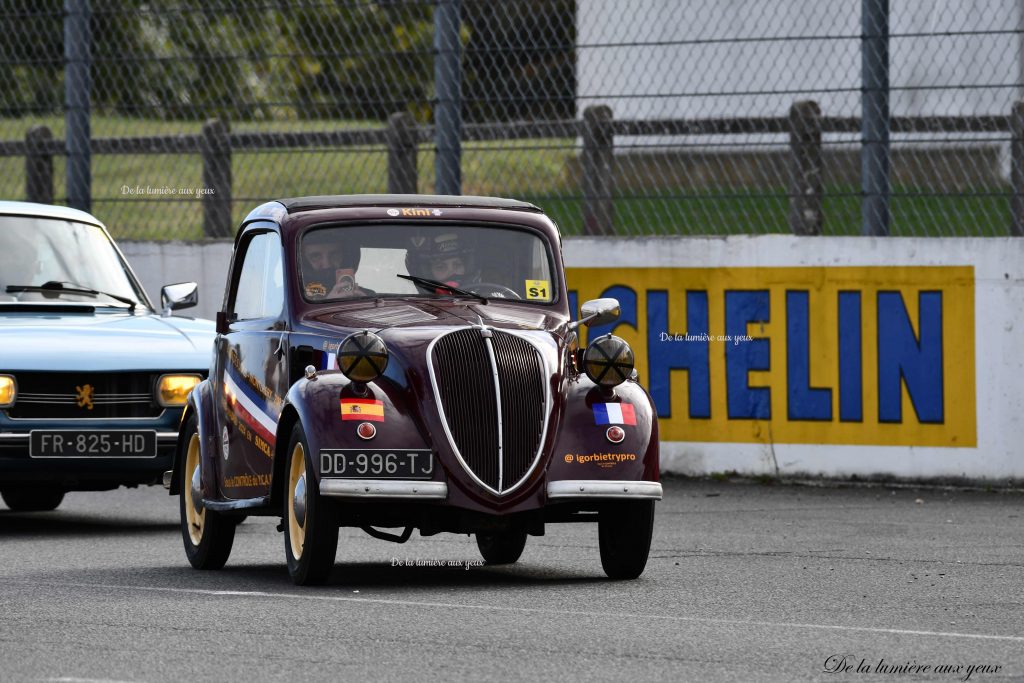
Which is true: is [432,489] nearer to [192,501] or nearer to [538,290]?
[538,290]

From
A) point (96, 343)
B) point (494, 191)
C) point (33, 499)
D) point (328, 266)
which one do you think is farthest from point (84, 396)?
point (494, 191)

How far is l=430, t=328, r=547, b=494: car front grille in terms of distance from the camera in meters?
8.05

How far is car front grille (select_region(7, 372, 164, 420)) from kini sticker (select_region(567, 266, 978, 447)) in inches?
148

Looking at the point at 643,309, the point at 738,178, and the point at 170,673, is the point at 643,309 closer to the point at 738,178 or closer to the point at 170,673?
the point at 738,178

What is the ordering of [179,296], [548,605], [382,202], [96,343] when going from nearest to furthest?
[548,605] < [382,202] < [96,343] < [179,296]

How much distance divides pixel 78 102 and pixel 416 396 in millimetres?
8586

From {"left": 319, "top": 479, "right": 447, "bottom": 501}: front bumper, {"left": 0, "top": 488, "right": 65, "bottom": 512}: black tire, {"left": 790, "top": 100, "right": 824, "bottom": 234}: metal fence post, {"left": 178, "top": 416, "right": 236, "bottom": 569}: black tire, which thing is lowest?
{"left": 0, "top": 488, "right": 65, "bottom": 512}: black tire

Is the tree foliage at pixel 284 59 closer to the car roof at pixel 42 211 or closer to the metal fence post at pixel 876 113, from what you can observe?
the metal fence post at pixel 876 113

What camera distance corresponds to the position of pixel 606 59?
1417cm

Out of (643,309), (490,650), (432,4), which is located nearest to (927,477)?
(643,309)

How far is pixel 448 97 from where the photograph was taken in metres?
14.3

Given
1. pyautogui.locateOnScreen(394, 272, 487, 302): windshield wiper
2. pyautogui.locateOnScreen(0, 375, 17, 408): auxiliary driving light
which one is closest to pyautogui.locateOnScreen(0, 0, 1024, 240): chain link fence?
pyautogui.locateOnScreen(0, 375, 17, 408): auxiliary driving light

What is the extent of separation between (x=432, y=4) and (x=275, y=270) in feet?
18.0

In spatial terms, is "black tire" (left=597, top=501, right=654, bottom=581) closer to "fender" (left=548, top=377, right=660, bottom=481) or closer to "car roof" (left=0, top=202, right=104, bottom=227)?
"fender" (left=548, top=377, right=660, bottom=481)
